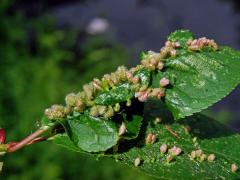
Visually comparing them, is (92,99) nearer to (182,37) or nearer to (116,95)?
(116,95)

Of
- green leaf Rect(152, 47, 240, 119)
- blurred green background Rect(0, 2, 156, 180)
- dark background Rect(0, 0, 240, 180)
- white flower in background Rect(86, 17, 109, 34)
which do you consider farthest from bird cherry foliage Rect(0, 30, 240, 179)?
white flower in background Rect(86, 17, 109, 34)

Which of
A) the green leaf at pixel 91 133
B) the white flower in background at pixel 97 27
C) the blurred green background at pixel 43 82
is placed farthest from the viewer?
the white flower in background at pixel 97 27

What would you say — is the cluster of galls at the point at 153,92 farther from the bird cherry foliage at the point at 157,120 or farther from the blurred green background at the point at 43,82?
the blurred green background at the point at 43,82

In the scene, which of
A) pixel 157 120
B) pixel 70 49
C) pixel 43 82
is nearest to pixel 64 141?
pixel 157 120

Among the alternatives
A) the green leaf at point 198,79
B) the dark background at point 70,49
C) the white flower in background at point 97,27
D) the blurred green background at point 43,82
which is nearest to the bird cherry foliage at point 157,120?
the green leaf at point 198,79

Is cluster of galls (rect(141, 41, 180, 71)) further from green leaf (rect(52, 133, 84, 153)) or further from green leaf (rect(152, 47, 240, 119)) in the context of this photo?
green leaf (rect(52, 133, 84, 153))

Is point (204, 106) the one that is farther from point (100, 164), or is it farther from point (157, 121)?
point (100, 164)
